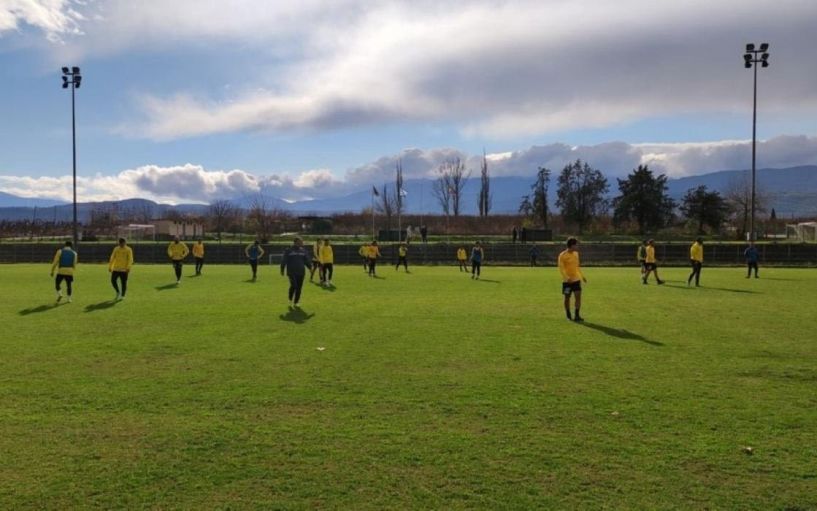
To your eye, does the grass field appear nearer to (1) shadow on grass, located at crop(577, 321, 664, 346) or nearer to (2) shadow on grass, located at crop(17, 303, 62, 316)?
(1) shadow on grass, located at crop(577, 321, 664, 346)

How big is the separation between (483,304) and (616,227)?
207 feet

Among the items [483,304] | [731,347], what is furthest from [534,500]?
[483,304]

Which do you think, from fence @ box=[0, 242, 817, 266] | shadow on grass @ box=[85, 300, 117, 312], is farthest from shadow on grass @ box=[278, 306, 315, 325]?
fence @ box=[0, 242, 817, 266]

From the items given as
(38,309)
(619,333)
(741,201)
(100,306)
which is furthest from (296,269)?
(741,201)

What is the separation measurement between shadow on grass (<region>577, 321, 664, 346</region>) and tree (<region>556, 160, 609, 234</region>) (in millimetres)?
67628

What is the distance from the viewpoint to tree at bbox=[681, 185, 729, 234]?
70.7 m

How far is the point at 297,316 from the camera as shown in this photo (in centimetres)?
1420

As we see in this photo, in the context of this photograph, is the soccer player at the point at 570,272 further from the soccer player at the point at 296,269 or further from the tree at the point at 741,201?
the tree at the point at 741,201

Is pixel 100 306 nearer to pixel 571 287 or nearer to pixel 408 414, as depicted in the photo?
pixel 571 287

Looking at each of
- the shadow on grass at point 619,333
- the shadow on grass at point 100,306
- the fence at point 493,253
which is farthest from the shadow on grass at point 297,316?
the fence at point 493,253

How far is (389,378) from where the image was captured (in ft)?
26.1

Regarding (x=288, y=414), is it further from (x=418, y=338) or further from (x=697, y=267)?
(x=697, y=267)

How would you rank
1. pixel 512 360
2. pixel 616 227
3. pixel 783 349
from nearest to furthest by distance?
pixel 512 360
pixel 783 349
pixel 616 227

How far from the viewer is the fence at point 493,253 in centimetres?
4197
